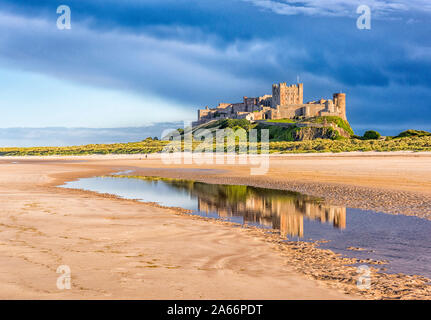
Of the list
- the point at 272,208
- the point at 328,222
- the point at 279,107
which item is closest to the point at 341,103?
the point at 279,107

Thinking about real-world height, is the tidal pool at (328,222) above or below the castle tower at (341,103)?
below

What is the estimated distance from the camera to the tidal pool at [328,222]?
7.11m

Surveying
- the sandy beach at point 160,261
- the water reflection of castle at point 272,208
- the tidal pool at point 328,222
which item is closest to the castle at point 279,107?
the water reflection of castle at point 272,208

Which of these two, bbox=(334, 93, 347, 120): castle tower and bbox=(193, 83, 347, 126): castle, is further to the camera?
bbox=(334, 93, 347, 120): castle tower

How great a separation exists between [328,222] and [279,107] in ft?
404

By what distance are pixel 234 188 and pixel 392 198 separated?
27.5 ft

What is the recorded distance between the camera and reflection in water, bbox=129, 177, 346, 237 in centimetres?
1043

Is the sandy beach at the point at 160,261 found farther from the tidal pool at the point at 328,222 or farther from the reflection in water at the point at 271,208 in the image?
the reflection in water at the point at 271,208

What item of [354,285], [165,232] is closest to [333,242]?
[354,285]

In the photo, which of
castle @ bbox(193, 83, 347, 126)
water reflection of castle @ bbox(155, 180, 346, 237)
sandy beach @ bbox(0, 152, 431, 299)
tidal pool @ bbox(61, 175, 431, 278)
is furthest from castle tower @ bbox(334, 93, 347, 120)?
sandy beach @ bbox(0, 152, 431, 299)

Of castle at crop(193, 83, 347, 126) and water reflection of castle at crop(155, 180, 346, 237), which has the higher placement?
castle at crop(193, 83, 347, 126)

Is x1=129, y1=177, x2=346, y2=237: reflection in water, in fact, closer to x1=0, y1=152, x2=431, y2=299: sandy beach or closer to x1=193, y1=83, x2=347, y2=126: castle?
x1=0, y1=152, x2=431, y2=299: sandy beach

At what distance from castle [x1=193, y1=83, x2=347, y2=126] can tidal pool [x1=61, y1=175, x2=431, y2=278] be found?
368ft

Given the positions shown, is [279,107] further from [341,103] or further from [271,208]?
[271,208]
